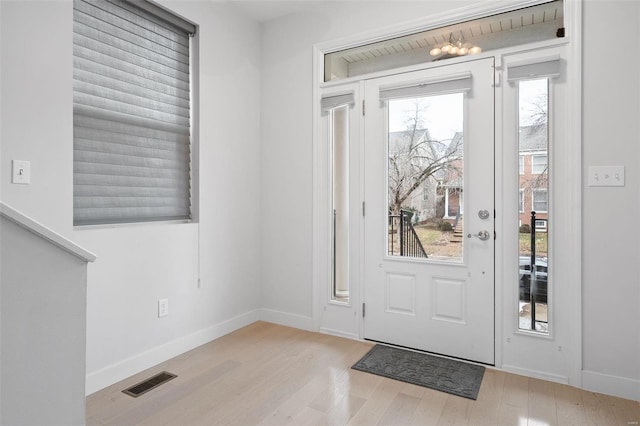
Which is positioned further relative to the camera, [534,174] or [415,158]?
[415,158]

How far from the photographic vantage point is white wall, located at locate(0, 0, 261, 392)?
6.70 ft

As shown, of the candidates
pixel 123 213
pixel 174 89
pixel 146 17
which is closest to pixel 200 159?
pixel 174 89

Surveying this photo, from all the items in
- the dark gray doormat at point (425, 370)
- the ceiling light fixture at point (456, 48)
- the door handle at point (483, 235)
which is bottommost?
the dark gray doormat at point (425, 370)

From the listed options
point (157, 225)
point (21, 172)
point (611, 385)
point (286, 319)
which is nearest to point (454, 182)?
point (611, 385)

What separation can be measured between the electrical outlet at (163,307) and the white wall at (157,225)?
0.04 meters

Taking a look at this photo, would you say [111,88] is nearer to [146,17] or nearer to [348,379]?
[146,17]

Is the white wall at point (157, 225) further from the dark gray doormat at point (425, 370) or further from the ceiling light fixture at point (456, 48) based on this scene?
the ceiling light fixture at point (456, 48)

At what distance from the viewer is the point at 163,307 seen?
2.78 meters

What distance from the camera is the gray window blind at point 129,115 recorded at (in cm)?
236

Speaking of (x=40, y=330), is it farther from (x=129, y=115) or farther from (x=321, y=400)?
(x=129, y=115)

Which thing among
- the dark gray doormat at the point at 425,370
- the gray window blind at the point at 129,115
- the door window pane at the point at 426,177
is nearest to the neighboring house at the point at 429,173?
the door window pane at the point at 426,177

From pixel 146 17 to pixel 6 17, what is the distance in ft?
3.04

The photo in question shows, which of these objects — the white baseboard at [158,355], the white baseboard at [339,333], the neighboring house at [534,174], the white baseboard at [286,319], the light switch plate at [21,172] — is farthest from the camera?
the white baseboard at [286,319]

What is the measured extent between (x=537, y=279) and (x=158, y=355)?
2.60 m
